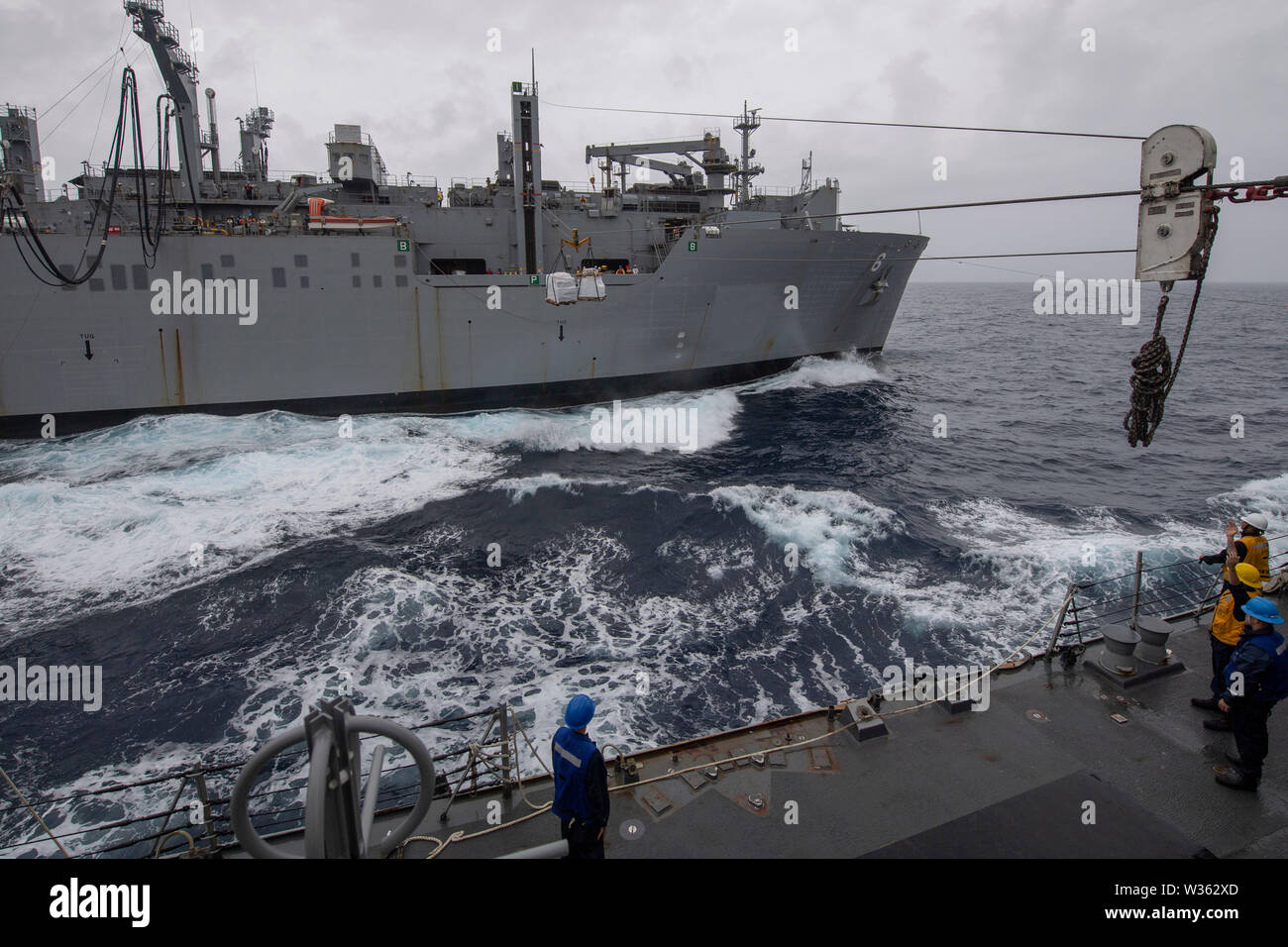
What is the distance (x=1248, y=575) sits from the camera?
566cm

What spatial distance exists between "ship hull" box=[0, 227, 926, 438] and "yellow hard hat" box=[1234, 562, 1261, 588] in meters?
22.2

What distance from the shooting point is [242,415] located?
24.2m

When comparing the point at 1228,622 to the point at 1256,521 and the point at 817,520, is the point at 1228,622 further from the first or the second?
the point at 817,520

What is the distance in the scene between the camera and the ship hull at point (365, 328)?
22.1m

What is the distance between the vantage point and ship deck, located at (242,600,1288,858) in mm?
5094

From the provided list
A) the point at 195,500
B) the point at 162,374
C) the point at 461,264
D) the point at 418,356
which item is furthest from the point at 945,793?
the point at 461,264

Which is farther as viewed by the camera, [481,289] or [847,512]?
[481,289]

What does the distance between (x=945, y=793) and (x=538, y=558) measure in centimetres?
1026

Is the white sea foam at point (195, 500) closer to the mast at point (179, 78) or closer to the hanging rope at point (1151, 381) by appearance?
the mast at point (179, 78)

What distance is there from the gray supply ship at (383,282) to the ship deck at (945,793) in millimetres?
17149

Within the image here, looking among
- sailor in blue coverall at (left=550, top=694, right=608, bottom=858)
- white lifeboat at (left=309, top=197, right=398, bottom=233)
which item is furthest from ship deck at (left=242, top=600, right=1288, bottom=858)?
white lifeboat at (left=309, top=197, right=398, bottom=233)

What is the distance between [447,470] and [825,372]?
19516 mm
